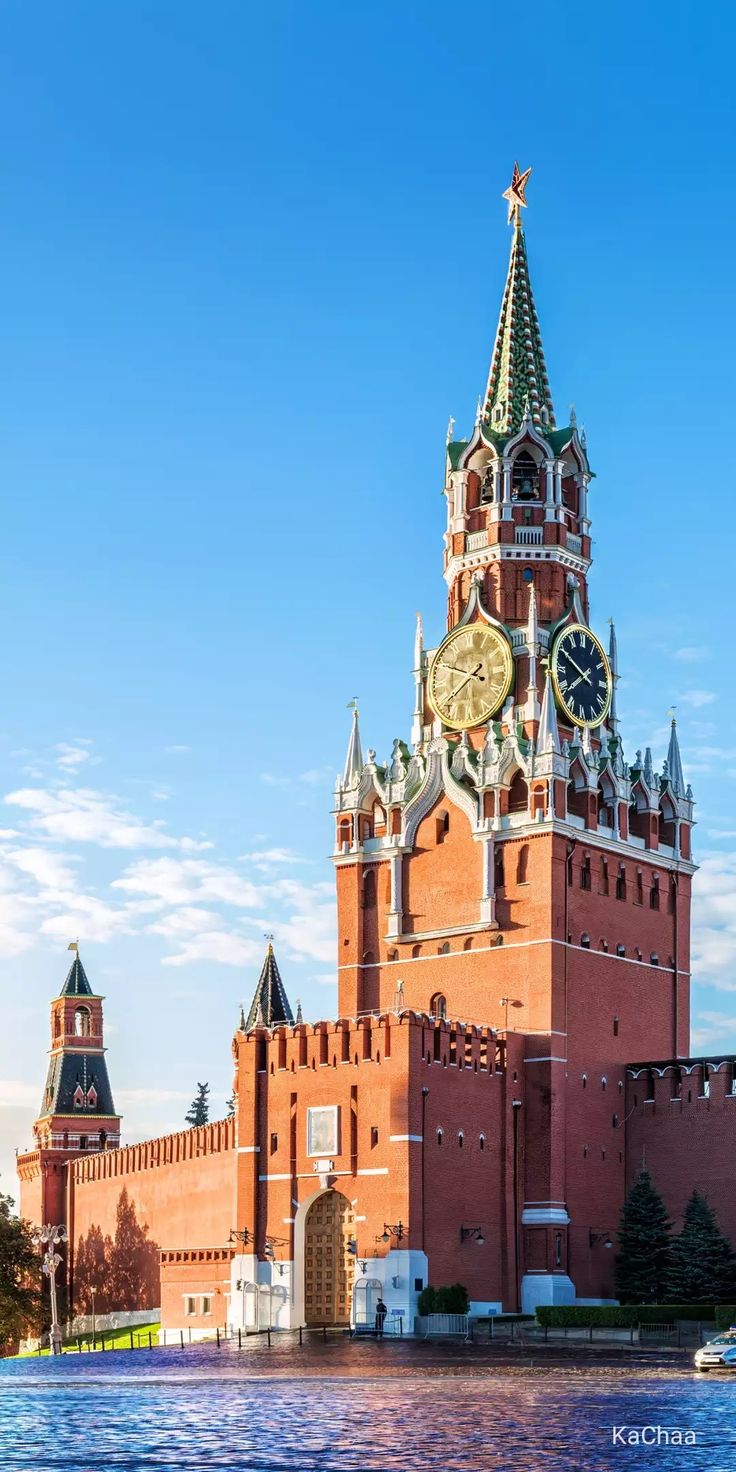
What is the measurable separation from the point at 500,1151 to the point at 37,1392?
26.3 m

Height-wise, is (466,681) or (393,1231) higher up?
(466,681)

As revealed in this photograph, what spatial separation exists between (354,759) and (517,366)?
17.6 metres

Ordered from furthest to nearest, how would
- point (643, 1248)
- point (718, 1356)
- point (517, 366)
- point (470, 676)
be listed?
1. point (517, 366)
2. point (470, 676)
3. point (643, 1248)
4. point (718, 1356)

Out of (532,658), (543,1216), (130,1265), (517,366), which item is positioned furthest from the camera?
(130,1265)

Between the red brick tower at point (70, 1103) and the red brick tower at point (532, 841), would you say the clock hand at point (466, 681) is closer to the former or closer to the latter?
the red brick tower at point (532, 841)

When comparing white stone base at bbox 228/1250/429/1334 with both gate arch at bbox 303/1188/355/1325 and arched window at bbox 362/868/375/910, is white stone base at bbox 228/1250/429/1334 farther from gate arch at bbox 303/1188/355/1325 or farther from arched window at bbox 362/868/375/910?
arched window at bbox 362/868/375/910

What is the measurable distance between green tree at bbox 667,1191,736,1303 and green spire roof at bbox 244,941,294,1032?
33243mm

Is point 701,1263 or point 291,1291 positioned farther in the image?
point 291,1291

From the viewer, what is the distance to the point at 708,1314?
63719 millimetres

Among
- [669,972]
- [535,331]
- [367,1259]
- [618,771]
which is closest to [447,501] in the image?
[535,331]

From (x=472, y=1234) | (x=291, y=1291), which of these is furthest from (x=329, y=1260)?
(x=472, y=1234)

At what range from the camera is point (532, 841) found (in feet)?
243

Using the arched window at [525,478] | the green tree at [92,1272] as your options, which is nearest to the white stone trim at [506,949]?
the arched window at [525,478]

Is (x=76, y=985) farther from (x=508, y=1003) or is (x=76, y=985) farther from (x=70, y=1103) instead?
(x=508, y=1003)
